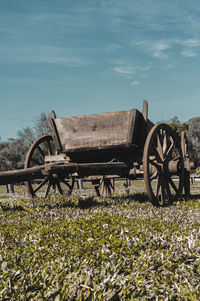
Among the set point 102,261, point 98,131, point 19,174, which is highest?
point 98,131

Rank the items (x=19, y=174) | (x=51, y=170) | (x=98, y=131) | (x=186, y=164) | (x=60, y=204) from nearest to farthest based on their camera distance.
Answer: (x=51, y=170) → (x=19, y=174) → (x=60, y=204) → (x=98, y=131) → (x=186, y=164)

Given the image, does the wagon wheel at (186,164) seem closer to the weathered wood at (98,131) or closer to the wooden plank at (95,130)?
the weathered wood at (98,131)

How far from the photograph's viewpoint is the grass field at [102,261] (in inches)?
83.0

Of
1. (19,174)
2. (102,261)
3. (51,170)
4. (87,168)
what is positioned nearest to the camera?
(102,261)

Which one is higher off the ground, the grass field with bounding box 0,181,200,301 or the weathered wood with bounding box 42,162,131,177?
the weathered wood with bounding box 42,162,131,177

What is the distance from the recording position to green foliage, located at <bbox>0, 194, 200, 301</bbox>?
2.11 m

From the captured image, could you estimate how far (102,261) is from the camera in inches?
106

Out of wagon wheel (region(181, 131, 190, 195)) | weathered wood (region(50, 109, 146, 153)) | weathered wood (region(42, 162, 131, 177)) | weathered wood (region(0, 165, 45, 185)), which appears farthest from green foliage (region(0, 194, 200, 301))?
wagon wheel (region(181, 131, 190, 195))

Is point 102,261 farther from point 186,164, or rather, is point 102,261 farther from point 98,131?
point 186,164

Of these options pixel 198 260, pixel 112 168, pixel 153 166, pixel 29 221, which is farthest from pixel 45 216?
pixel 198 260

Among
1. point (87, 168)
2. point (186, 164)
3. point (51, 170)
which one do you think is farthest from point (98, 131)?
point (186, 164)

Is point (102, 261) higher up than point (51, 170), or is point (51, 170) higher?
point (51, 170)

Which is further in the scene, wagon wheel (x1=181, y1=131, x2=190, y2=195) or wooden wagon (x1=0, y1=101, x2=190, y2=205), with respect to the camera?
wagon wheel (x1=181, y1=131, x2=190, y2=195)

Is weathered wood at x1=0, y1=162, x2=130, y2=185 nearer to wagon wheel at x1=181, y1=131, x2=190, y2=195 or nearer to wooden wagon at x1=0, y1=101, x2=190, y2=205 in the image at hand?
wooden wagon at x1=0, y1=101, x2=190, y2=205
